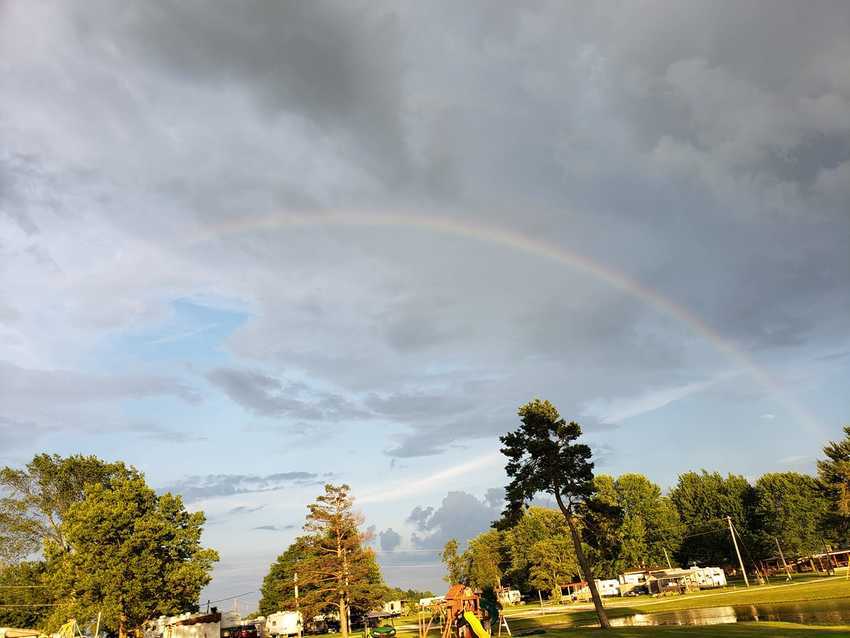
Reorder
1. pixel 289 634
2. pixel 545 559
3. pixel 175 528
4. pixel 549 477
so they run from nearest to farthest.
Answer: pixel 549 477
pixel 175 528
pixel 289 634
pixel 545 559

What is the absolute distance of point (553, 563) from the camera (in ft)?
347

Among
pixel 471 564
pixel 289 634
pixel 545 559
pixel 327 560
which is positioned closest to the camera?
pixel 327 560

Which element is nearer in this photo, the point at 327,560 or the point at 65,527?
the point at 65,527

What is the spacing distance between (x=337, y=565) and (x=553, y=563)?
59.7 metres

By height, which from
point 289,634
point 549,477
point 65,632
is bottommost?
point 289,634

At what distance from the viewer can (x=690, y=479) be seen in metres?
112

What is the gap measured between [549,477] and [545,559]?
71.6 metres

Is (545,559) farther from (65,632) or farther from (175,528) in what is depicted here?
(65,632)

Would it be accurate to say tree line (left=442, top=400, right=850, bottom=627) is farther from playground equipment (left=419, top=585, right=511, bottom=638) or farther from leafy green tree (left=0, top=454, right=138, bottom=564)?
leafy green tree (left=0, top=454, right=138, bottom=564)

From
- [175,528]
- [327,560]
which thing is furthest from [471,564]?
[175,528]

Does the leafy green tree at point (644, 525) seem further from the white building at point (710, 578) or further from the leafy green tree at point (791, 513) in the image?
the leafy green tree at point (791, 513)

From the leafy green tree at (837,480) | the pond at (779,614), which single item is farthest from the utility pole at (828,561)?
the pond at (779,614)

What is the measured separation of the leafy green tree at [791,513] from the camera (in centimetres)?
8606

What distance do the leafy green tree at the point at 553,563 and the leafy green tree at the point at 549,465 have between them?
6554 centimetres
